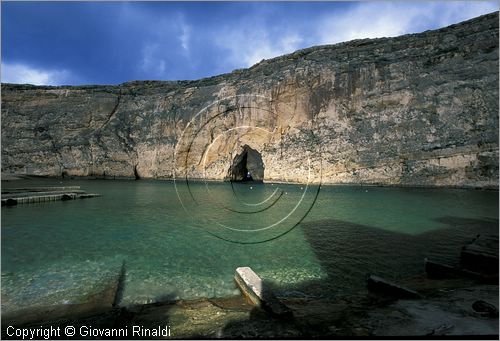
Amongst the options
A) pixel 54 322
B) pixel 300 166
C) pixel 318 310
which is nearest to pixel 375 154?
pixel 300 166

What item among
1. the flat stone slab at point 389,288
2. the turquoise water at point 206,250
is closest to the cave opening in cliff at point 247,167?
the turquoise water at point 206,250

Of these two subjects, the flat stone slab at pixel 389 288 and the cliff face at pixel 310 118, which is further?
the cliff face at pixel 310 118

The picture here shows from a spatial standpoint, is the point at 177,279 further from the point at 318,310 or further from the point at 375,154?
the point at 375,154

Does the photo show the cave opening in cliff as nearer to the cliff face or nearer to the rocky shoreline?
the cliff face

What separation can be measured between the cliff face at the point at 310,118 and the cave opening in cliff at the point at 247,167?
Result: 67.5 inches

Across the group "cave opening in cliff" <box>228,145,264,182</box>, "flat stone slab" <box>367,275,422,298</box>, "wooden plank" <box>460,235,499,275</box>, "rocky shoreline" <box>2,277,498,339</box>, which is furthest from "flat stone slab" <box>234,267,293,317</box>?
"cave opening in cliff" <box>228,145,264,182</box>

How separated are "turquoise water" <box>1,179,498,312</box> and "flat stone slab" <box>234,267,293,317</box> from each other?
50cm

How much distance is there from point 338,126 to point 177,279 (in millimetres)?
49266

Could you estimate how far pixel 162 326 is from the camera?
5.75 metres

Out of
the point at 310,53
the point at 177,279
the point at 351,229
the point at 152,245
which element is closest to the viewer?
the point at 177,279

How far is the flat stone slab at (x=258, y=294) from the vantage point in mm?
5980

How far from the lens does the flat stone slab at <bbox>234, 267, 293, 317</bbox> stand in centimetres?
598

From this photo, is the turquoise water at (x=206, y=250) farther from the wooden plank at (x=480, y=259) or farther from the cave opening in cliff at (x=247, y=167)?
the cave opening in cliff at (x=247, y=167)

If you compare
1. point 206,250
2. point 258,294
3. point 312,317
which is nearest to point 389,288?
point 312,317
